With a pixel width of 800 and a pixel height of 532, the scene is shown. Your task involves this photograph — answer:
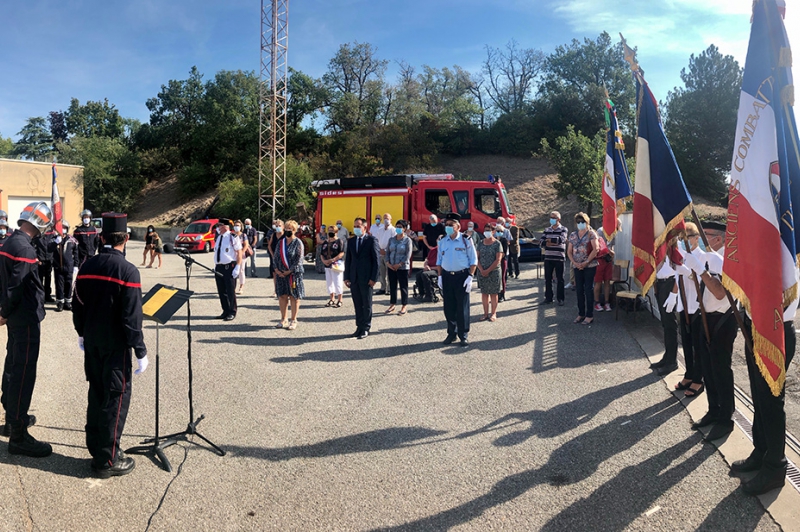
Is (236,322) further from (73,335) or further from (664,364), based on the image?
(664,364)

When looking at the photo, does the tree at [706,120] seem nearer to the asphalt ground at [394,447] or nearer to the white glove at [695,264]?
the asphalt ground at [394,447]

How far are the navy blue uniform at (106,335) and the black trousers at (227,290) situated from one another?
6.18 m

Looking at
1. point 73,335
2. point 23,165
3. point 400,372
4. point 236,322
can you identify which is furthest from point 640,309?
point 23,165

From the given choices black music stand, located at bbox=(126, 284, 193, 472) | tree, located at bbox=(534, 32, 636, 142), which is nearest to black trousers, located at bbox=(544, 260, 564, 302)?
black music stand, located at bbox=(126, 284, 193, 472)

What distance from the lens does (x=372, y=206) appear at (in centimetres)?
1789

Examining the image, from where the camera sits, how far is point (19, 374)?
15.2 feet

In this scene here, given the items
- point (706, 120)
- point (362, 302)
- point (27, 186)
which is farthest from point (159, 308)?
point (706, 120)

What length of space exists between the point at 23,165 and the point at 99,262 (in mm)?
38673

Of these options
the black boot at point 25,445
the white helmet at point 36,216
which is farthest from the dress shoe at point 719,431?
the white helmet at point 36,216

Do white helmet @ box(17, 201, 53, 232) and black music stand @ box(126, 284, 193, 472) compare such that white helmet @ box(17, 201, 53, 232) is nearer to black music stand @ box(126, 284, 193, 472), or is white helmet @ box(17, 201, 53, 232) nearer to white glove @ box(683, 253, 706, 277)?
black music stand @ box(126, 284, 193, 472)

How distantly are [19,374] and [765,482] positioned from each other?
5.94m

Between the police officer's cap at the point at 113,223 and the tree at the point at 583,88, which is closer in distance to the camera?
the police officer's cap at the point at 113,223

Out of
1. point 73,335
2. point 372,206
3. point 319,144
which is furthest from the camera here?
point 319,144

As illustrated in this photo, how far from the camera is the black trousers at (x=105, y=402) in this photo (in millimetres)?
4160
